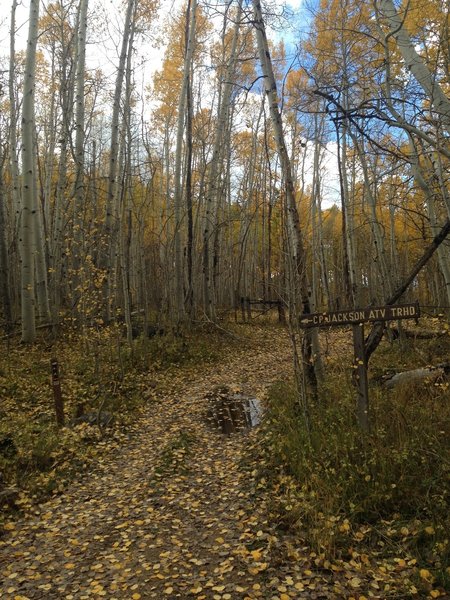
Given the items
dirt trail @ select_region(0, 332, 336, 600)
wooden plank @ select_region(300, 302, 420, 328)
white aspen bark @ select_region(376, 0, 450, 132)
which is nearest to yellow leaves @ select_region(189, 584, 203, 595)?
dirt trail @ select_region(0, 332, 336, 600)

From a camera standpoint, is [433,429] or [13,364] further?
[13,364]

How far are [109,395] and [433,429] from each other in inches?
227

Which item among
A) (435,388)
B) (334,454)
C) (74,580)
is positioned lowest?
(74,580)

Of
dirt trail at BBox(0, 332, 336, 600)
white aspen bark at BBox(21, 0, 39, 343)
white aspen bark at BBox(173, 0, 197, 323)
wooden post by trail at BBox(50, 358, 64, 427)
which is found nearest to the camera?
dirt trail at BBox(0, 332, 336, 600)

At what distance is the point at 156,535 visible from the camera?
3830 mm

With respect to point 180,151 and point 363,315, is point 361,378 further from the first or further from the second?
point 180,151

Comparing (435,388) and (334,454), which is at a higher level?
(435,388)

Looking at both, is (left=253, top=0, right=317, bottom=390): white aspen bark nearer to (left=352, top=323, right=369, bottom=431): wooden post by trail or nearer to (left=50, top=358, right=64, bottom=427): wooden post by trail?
(left=352, top=323, right=369, bottom=431): wooden post by trail

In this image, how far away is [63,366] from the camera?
8930mm

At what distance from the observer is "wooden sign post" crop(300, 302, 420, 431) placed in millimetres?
4074

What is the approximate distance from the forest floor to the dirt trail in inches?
0.4

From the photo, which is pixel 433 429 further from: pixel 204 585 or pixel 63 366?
pixel 63 366

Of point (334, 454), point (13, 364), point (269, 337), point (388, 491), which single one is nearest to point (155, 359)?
point (13, 364)

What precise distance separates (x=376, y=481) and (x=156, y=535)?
82.5 inches
